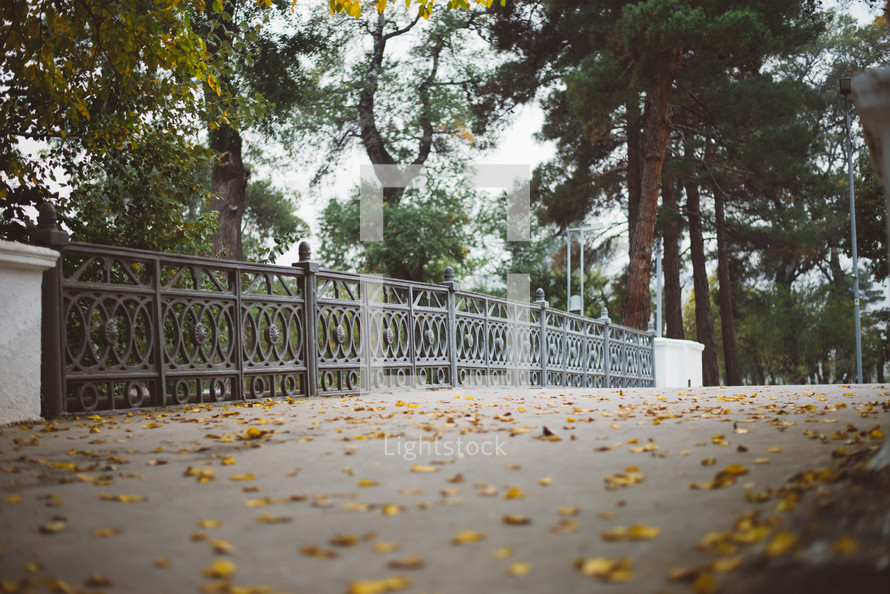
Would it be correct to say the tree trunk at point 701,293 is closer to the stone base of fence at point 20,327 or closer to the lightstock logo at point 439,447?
the lightstock logo at point 439,447

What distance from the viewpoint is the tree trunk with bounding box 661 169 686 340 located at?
1026 inches

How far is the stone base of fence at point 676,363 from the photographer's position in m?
21.5

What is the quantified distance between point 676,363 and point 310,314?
15440mm

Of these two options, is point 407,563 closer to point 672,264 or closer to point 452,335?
point 452,335

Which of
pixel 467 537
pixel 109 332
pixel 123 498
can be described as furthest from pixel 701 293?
pixel 467 537

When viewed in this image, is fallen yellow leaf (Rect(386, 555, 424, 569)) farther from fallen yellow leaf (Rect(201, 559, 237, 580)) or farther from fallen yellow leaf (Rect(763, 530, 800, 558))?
fallen yellow leaf (Rect(763, 530, 800, 558))

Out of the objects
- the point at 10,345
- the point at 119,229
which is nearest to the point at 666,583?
the point at 10,345

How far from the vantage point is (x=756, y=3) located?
18219 millimetres

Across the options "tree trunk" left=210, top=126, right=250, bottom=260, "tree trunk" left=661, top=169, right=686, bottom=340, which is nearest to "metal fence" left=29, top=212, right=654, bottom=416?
"tree trunk" left=210, top=126, right=250, bottom=260

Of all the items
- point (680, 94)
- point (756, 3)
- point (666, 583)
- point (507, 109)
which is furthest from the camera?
point (507, 109)

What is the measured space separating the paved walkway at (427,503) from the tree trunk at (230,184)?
12.7 meters

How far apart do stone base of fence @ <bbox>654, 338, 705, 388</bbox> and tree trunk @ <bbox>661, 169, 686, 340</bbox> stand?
2677 mm

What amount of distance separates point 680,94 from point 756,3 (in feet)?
8.59

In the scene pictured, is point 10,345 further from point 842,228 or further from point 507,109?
point 842,228
